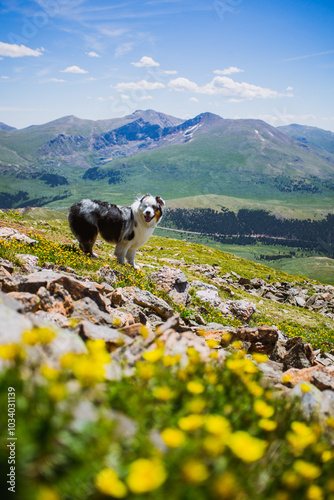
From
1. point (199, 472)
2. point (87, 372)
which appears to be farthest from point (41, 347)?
point (199, 472)

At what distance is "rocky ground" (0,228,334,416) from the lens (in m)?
4.22

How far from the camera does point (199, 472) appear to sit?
6.07 feet

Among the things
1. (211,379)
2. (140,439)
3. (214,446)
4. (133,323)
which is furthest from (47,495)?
(133,323)

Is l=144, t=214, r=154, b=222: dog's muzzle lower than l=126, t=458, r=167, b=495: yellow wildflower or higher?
higher

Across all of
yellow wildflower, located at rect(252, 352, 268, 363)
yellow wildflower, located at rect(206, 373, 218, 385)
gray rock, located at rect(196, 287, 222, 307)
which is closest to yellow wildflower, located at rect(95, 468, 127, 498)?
yellow wildflower, located at rect(206, 373, 218, 385)

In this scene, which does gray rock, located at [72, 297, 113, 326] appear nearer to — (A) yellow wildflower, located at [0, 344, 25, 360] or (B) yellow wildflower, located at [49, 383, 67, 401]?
(A) yellow wildflower, located at [0, 344, 25, 360]

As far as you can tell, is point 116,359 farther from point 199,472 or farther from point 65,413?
point 199,472

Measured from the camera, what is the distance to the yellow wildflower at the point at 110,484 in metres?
1.74

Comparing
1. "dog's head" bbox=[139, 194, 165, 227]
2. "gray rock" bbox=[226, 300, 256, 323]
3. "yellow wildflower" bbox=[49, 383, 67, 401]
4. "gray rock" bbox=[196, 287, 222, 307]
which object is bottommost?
"gray rock" bbox=[226, 300, 256, 323]

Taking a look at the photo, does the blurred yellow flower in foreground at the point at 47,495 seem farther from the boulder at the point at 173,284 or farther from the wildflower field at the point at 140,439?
the boulder at the point at 173,284

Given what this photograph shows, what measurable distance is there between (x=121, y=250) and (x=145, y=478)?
15688 millimetres

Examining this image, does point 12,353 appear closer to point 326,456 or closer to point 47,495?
point 47,495

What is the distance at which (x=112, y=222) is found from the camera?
644 inches

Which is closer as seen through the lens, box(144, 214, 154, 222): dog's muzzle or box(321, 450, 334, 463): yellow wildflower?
box(321, 450, 334, 463): yellow wildflower
